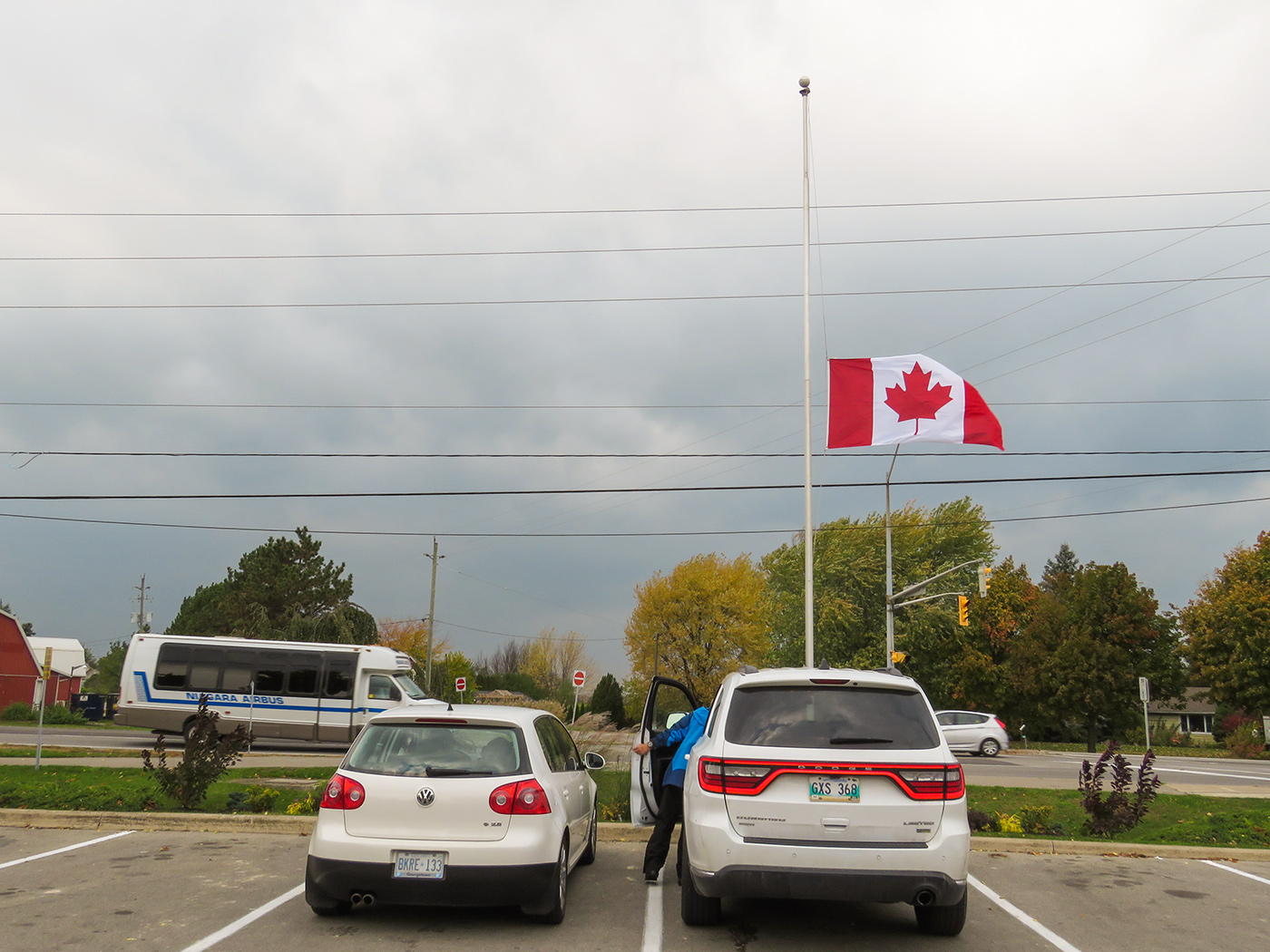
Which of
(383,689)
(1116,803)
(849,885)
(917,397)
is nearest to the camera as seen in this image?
(849,885)

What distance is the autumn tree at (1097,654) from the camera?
44.2 meters

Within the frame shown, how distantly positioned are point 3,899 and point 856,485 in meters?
19.7

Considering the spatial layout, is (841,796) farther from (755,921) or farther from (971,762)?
(971,762)

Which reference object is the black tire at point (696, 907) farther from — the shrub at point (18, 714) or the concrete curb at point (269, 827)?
the shrub at point (18, 714)

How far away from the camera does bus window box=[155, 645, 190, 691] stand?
2469 cm

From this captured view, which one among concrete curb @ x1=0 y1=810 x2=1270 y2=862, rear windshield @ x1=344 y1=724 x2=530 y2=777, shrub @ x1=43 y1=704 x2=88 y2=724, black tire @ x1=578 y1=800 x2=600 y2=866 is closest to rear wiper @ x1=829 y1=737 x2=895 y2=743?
rear windshield @ x1=344 y1=724 x2=530 y2=777

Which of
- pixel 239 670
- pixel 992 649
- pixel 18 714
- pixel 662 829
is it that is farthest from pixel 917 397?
pixel 992 649

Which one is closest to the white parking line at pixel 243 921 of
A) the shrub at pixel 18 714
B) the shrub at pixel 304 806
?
the shrub at pixel 304 806

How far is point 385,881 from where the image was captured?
20.0ft

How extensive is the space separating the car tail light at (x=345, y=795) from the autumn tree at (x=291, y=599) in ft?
145

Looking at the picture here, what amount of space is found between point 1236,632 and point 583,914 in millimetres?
45369

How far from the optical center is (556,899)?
6.46 m

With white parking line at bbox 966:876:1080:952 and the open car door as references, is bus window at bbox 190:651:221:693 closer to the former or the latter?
the open car door

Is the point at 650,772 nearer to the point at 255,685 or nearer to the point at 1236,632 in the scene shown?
the point at 255,685
